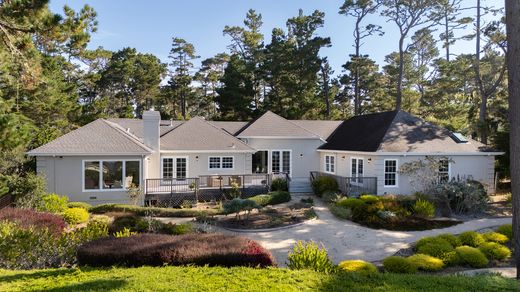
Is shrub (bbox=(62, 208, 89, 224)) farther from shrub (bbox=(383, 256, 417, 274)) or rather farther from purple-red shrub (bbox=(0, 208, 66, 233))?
shrub (bbox=(383, 256, 417, 274))

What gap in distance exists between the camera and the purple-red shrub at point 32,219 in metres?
11.2

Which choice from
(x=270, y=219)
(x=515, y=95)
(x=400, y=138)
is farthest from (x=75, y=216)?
(x=400, y=138)

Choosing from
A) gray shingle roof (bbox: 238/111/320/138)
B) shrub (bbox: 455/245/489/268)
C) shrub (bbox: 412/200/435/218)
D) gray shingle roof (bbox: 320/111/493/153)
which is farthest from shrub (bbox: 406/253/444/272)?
gray shingle roof (bbox: 238/111/320/138)

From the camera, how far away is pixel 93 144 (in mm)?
18984

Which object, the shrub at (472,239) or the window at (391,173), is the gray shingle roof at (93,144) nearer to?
the window at (391,173)

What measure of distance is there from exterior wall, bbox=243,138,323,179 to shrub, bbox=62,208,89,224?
12.7 metres

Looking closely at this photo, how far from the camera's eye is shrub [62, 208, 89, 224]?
14.7m

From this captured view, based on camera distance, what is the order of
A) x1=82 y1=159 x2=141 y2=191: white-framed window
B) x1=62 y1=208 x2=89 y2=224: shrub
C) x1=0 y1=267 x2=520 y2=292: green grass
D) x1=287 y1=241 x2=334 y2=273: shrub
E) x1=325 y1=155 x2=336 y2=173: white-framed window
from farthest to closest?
1. x1=325 y1=155 x2=336 y2=173: white-framed window
2. x1=82 y1=159 x2=141 y2=191: white-framed window
3. x1=62 y1=208 x2=89 y2=224: shrub
4. x1=287 y1=241 x2=334 y2=273: shrub
5. x1=0 y1=267 x2=520 y2=292: green grass

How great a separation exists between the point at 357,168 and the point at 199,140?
10.6 m

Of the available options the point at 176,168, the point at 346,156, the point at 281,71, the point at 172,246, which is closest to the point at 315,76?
the point at 281,71

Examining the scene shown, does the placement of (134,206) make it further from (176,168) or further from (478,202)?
(478,202)

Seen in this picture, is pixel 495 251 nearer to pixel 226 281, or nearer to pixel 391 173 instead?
pixel 226 281

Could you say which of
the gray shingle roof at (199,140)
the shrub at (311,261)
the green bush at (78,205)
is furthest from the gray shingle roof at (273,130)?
the shrub at (311,261)

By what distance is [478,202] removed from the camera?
58.4 feet
